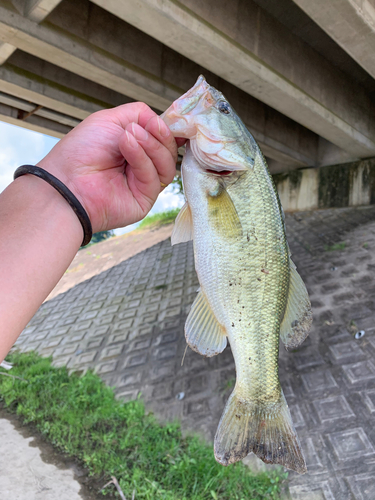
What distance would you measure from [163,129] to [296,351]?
4443 millimetres

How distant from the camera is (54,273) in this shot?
60.7 inches

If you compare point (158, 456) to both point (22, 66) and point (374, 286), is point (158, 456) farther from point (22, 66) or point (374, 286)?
point (22, 66)

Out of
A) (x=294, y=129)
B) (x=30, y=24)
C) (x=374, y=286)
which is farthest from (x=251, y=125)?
(x=30, y=24)

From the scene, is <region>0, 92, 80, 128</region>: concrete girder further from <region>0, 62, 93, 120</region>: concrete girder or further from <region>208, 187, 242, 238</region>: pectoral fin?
<region>208, 187, 242, 238</region>: pectoral fin

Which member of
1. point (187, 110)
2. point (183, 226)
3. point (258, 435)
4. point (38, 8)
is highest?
point (38, 8)

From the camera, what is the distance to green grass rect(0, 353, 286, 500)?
371 cm

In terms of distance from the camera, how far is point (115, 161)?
194 centimetres

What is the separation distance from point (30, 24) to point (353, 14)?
3.65m

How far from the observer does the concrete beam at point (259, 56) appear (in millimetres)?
3916

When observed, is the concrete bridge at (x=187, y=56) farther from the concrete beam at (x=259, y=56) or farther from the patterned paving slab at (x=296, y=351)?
the patterned paving slab at (x=296, y=351)

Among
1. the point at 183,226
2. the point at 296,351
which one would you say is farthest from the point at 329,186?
the point at 183,226

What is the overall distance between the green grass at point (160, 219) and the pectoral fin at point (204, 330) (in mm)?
13484

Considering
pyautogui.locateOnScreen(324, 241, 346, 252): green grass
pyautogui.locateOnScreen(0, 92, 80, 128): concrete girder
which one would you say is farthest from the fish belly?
pyautogui.locateOnScreen(324, 241, 346, 252): green grass

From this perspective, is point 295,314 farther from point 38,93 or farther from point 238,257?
point 38,93
